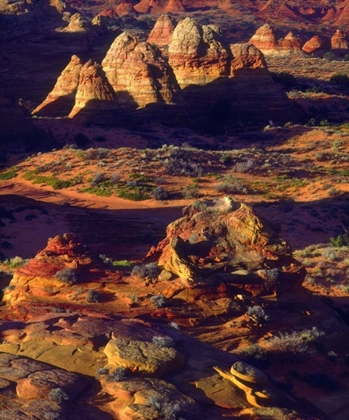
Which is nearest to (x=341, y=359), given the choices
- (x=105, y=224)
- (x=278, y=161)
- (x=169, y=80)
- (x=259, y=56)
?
(x=105, y=224)

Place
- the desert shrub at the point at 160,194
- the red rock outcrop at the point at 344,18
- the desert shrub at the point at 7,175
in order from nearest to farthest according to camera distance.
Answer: the desert shrub at the point at 160,194
the desert shrub at the point at 7,175
the red rock outcrop at the point at 344,18

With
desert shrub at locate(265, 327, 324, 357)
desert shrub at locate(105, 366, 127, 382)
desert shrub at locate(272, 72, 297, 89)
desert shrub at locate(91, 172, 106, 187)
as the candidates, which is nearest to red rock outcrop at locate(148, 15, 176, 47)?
desert shrub at locate(272, 72, 297, 89)

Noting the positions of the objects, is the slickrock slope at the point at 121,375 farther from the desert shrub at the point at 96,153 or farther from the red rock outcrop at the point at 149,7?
the red rock outcrop at the point at 149,7

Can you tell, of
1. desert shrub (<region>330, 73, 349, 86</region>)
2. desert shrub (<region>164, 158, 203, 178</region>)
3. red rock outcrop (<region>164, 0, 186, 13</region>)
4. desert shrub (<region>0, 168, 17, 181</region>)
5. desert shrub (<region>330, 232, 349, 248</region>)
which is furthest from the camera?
red rock outcrop (<region>164, 0, 186, 13</region>)

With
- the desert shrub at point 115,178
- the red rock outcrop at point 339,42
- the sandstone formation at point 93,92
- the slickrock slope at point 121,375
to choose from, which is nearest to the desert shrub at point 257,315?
the slickrock slope at point 121,375

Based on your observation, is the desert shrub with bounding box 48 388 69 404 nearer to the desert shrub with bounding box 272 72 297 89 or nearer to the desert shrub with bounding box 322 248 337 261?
the desert shrub with bounding box 322 248 337 261

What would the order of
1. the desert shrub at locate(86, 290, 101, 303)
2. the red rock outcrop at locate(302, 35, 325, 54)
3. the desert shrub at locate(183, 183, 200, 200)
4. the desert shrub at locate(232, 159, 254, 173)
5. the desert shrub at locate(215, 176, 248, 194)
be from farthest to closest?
the red rock outcrop at locate(302, 35, 325, 54) → the desert shrub at locate(232, 159, 254, 173) → the desert shrub at locate(215, 176, 248, 194) → the desert shrub at locate(183, 183, 200, 200) → the desert shrub at locate(86, 290, 101, 303)

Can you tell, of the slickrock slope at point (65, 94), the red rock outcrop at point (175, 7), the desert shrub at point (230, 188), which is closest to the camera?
the desert shrub at point (230, 188)
